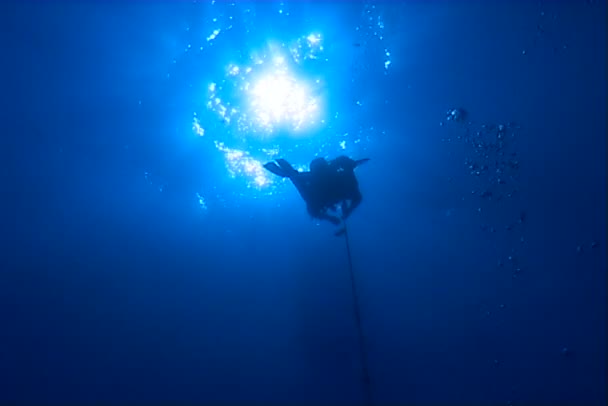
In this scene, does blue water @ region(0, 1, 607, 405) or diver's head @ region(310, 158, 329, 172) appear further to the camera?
blue water @ region(0, 1, 607, 405)

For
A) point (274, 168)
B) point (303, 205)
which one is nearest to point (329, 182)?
point (274, 168)

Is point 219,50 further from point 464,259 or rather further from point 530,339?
point 530,339

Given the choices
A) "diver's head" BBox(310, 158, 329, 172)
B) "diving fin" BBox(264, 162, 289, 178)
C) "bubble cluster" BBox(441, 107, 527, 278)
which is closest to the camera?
"diving fin" BBox(264, 162, 289, 178)

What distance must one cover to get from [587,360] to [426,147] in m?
16.3

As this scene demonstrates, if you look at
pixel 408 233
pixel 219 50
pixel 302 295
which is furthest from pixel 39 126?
pixel 302 295

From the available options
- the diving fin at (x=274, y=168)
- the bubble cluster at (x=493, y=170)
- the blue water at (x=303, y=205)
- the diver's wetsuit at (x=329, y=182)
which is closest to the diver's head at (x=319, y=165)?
the diver's wetsuit at (x=329, y=182)

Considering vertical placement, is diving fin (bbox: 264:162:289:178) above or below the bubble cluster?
below

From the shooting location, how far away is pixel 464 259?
17172mm

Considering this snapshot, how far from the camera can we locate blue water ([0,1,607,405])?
10531mm

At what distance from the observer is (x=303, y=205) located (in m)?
16.6

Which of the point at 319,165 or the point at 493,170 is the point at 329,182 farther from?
the point at 493,170

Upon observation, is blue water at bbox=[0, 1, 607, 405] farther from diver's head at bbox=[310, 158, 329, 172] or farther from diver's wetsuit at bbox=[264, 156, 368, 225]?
diver's head at bbox=[310, 158, 329, 172]

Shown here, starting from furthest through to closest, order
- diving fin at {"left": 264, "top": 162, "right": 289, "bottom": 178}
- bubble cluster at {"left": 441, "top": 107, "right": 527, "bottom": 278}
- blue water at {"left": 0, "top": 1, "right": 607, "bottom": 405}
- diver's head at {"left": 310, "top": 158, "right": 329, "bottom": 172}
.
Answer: bubble cluster at {"left": 441, "top": 107, "right": 527, "bottom": 278} → blue water at {"left": 0, "top": 1, "right": 607, "bottom": 405} → diver's head at {"left": 310, "top": 158, "right": 329, "bottom": 172} → diving fin at {"left": 264, "top": 162, "right": 289, "bottom": 178}

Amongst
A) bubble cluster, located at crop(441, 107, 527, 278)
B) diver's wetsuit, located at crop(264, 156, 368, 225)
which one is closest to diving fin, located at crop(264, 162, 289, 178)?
diver's wetsuit, located at crop(264, 156, 368, 225)
